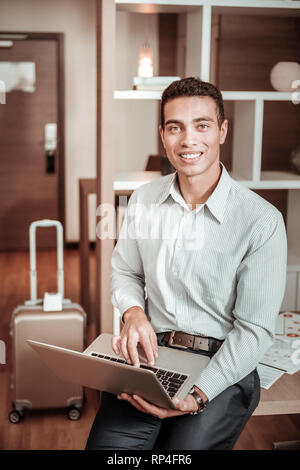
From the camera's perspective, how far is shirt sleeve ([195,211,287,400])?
3.81ft

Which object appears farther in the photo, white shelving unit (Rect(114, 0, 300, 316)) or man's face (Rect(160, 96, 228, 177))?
white shelving unit (Rect(114, 0, 300, 316))

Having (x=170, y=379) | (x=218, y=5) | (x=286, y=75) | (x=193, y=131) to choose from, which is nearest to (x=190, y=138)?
(x=193, y=131)

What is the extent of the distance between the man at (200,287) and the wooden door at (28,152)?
2.96 meters

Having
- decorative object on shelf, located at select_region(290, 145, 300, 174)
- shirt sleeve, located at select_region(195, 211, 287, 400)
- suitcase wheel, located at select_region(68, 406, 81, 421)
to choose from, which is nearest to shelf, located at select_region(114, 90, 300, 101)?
decorative object on shelf, located at select_region(290, 145, 300, 174)

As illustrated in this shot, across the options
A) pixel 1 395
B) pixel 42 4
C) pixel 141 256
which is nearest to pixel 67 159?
pixel 42 4

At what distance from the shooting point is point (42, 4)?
3986 mm

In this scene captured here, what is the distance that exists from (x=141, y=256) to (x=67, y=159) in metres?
3.00

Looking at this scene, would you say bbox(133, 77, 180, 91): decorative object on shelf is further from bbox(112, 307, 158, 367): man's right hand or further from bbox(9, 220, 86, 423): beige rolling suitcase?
bbox(112, 307, 158, 367): man's right hand

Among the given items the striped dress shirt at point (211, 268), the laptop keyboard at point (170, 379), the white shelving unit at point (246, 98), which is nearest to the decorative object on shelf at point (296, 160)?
the white shelving unit at point (246, 98)

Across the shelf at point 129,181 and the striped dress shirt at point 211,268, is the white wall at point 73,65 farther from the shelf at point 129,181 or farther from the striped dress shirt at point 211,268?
the striped dress shirt at point 211,268

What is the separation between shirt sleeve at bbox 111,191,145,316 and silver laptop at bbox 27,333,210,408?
124 millimetres

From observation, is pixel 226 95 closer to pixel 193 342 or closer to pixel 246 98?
pixel 246 98

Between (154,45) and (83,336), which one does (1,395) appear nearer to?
(83,336)

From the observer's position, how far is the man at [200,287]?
3.80 ft
